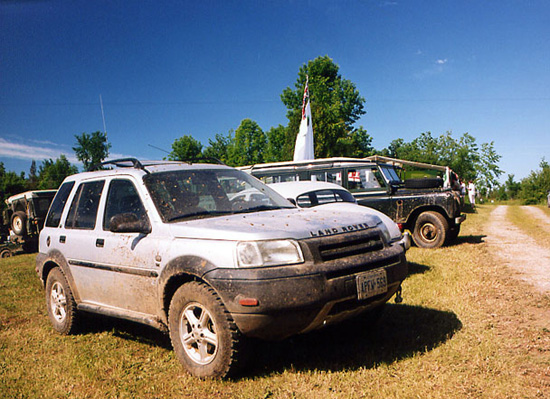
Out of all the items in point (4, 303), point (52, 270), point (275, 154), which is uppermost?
point (275, 154)

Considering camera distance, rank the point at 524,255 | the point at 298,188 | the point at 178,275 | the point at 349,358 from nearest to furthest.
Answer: the point at 178,275
the point at 349,358
the point at 298,188
the point at 524,255

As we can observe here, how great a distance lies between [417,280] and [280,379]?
3.85 metres

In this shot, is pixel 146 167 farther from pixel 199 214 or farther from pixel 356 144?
pixel 356 144

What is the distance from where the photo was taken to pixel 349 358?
12.2 feet

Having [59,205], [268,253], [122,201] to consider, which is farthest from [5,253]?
[268,253]

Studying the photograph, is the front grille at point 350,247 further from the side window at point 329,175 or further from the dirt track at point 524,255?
the side window at point 329,175

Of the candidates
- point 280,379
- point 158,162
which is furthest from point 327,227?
point 158,162

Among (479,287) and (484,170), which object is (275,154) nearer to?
(484,170)

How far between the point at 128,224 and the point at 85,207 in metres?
1.32

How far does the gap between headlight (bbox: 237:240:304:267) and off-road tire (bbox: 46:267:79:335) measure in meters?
2.69

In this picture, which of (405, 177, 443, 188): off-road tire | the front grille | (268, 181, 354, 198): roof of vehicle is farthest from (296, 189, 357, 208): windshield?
the front grille

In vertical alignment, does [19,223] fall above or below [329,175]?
below

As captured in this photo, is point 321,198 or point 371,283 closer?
point 371,283

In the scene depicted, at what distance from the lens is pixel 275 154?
49125mm
